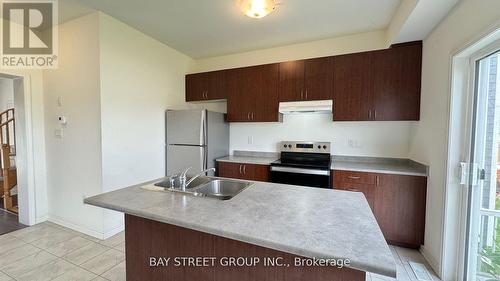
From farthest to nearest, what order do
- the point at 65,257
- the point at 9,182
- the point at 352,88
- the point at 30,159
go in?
the point at 9,182 → the point at 30,159 → the point at 352,88 → the point at 65,257

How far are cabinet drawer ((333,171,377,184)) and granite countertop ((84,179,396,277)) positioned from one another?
1.09 m

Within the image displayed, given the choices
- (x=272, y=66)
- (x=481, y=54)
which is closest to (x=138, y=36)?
(x=272, y=66)

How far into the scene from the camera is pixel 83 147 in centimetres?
260

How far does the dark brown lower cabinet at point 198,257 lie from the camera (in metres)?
1.02

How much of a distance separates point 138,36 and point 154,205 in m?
2.60

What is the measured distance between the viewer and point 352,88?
105 inches

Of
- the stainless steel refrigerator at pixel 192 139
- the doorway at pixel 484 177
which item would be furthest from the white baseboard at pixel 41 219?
the doorway at pixel 484 177

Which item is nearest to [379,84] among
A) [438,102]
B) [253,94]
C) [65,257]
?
[438,102]

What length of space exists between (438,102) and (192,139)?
2.88 m

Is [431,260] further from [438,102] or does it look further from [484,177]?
[438,102]

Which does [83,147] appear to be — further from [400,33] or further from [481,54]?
[481,54]

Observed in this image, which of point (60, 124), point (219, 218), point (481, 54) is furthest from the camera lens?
point (60, 124)

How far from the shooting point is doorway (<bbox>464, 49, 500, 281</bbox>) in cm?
156

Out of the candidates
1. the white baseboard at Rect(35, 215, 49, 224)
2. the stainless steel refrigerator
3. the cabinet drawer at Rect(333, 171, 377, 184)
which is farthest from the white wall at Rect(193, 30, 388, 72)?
the white baseboard at Rect(35, 215, 49, 224)
